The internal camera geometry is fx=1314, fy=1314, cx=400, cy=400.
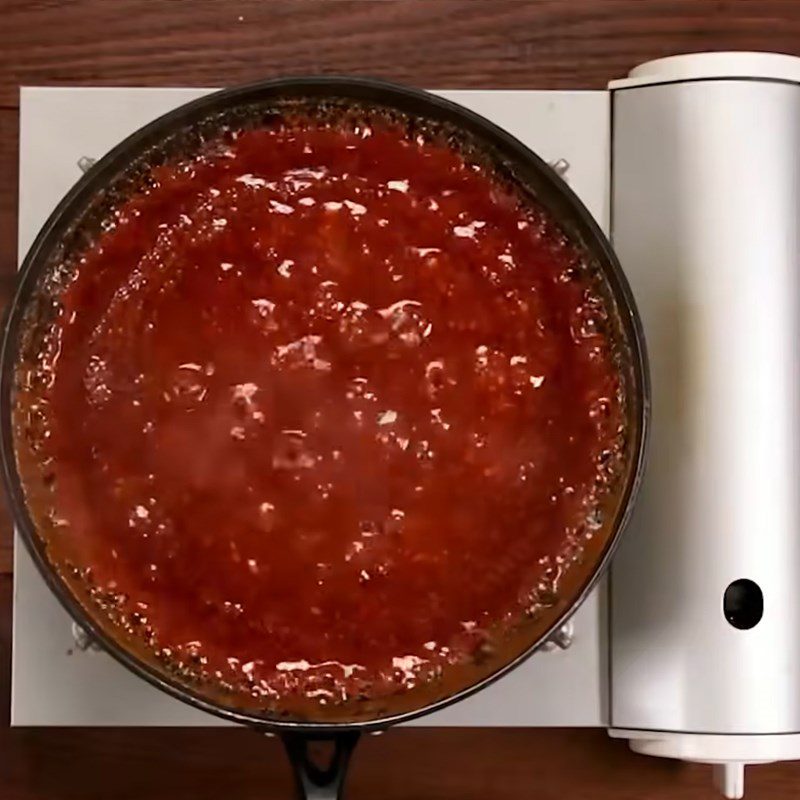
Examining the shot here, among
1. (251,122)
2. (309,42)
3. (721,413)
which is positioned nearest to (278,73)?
(309,42)

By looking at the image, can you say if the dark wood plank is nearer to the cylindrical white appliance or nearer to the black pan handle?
the cylindrical white appliance

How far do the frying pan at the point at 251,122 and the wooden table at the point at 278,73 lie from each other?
0.48ft

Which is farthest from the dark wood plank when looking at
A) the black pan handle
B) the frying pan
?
the black pan handle

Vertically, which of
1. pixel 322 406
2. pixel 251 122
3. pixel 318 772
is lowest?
pixel 318 772

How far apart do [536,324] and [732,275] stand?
4.1 inches

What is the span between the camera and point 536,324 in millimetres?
558

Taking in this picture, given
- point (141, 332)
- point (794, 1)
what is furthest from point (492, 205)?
point (794, 1)

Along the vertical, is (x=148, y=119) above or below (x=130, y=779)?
above

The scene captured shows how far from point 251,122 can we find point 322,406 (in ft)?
0.40

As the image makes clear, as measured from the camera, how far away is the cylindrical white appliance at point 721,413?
598 millimetres

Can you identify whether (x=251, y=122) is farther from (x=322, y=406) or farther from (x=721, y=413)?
(x=721, y=413)

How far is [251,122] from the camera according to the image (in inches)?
21.6

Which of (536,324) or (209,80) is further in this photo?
(209,80)

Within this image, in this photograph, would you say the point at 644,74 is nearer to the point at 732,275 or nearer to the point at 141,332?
the point at 732,275
